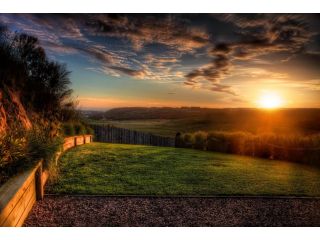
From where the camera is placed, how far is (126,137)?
11.4 m

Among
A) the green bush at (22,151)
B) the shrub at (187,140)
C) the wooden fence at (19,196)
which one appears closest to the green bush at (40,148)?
the green bush at (22,151)

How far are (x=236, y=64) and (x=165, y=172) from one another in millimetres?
2584

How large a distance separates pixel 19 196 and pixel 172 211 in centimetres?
195

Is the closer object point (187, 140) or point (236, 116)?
point (236, 116)

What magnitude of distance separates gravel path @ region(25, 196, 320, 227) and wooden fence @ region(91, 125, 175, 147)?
6.28 meters

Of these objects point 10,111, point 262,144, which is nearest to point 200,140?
point 262,144

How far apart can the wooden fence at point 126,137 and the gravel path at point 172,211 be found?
6276 mm

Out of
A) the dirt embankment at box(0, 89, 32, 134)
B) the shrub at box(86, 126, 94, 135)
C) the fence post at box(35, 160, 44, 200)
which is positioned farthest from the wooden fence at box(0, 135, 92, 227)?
the shrub at box(86, 126, 94, 135)

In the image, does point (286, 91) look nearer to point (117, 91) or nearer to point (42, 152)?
point (117, 91)

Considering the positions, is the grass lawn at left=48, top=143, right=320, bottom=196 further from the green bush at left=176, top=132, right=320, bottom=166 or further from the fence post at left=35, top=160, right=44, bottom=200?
the green bush at left=176, top=132, right=320, bottom=166

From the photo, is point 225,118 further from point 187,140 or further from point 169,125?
point 187,140

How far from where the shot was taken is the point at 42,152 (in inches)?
185

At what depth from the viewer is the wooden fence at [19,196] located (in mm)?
2941
